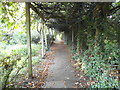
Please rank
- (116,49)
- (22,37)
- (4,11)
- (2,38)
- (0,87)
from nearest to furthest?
1. (0,87)
2. (116,49)
3. (2,38)
4. (4,11)
5. (22,37)

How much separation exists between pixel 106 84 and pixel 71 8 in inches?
144

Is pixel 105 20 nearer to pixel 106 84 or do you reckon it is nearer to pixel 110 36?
pixel 110 36

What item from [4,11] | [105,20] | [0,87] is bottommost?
[0,87]

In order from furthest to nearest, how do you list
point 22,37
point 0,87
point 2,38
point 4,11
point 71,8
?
1. point 22,37
2. point 71,8
3. point 4,11
4. point 2,38
5. point 0,87

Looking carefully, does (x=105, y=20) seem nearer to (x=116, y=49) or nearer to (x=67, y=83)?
(x=116, y=49)

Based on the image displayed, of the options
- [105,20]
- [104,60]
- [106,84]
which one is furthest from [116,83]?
[105,20]

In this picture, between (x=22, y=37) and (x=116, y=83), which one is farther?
(x=22, y=37)

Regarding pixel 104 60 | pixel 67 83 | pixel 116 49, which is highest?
pixel 116 49

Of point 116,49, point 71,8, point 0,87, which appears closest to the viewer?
point 0,87

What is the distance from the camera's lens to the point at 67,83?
346 centimetres

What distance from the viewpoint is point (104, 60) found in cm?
292

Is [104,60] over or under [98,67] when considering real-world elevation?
over

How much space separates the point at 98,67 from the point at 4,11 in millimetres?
3642

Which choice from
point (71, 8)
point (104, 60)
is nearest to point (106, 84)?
point (104, 60)
